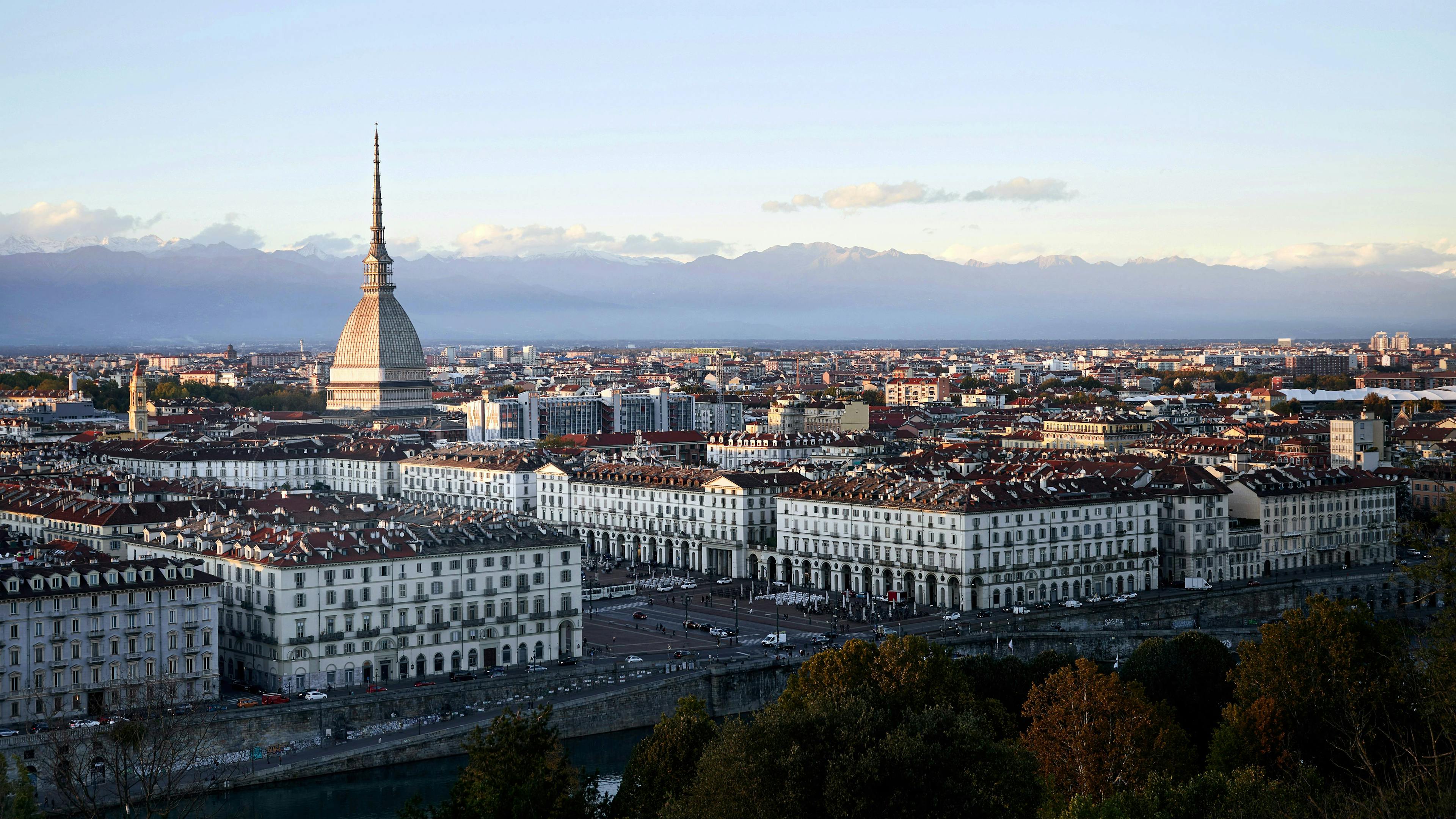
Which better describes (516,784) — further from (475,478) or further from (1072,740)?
(475,478)

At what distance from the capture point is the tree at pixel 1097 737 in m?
36.6

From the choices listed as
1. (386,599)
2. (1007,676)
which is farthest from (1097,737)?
(386,599)

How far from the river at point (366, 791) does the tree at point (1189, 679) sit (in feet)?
46.9

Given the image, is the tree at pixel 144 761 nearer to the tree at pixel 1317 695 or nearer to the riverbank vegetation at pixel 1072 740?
the riverbank vegetation at pixel 1072 740

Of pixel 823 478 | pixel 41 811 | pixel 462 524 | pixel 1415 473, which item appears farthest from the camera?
pixel 1415 473

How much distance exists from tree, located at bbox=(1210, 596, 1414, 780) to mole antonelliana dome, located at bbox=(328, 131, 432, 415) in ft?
415

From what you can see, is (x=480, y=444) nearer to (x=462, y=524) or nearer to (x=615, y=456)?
(x=615, y=456)

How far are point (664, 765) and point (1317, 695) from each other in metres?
15.4

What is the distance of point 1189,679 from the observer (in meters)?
47.9

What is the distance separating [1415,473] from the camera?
86000 millimetres

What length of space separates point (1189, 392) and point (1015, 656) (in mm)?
146704

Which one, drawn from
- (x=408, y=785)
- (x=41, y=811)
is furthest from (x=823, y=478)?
(x=41, y=811)

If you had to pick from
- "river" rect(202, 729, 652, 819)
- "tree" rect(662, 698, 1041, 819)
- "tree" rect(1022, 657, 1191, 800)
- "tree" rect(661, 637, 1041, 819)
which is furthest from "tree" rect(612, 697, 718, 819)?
"tree" rect(1022, 657, 1191, 800)

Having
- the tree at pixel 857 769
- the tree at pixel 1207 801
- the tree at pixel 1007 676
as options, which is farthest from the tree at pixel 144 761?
the tree at pixel 1007 676
